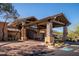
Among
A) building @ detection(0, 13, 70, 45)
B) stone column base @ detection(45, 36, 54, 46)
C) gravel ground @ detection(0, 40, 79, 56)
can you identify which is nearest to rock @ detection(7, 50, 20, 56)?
gravel ground @ detection(0, 40, 79, 56)

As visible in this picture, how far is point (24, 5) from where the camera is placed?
153 inches

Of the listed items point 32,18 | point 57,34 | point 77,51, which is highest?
point 32,18

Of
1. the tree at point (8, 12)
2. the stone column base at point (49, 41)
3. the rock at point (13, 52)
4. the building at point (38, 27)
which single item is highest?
the tree at point (8, 12)

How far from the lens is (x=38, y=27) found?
3992mm

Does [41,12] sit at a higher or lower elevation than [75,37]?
higher

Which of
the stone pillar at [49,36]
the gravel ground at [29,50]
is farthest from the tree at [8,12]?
the stone pillar at [49,36]

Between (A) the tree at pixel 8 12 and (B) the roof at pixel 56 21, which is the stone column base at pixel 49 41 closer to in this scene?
(B) the roof at pixel 56 21

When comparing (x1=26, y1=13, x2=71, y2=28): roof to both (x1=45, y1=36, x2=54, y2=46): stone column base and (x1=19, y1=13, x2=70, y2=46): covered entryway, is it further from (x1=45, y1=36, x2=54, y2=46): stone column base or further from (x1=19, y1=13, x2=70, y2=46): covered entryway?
(x1=45, y1=36, x2=54, y2=46): stone column base

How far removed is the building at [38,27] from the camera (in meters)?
3.91

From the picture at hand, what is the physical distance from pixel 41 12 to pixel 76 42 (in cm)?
71

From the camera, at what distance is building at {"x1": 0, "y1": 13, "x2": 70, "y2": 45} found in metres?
3.91

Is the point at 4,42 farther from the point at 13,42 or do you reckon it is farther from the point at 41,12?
the point at 41,12

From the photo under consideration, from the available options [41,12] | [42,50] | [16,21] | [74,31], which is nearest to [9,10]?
[16,21]

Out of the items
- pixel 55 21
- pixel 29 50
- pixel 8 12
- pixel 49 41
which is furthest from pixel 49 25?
pixel 8 12
